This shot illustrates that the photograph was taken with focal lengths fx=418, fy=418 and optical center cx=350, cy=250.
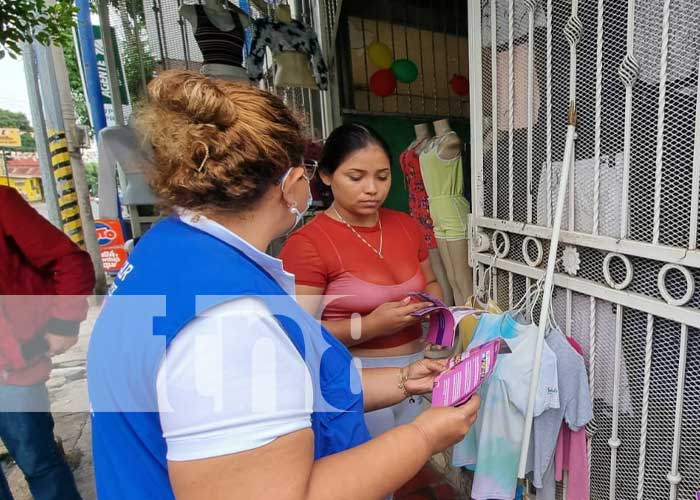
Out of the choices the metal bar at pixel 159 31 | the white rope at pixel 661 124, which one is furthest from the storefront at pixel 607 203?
the metal bar at pixel 159 31

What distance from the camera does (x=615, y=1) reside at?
1.33m

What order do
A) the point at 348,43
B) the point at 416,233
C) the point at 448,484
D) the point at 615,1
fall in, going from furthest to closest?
the point at 348,43 → the point at 448,484 → the point at 416,233 → the point at 615,1

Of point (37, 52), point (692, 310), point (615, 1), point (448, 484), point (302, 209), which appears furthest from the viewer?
point (37, 52)

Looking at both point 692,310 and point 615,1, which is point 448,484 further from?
point 615,1

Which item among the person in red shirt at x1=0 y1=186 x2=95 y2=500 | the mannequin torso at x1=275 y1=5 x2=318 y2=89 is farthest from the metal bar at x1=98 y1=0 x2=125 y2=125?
the person in red shirt at x1=0 y1=186 x2=95 y2=500

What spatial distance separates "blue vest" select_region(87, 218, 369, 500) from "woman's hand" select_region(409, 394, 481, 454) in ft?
0.93

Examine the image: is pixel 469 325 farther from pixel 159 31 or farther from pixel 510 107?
pixel 159 31

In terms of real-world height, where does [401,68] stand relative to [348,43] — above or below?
below

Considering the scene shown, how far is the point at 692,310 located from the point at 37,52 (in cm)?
696

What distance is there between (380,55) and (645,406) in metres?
3.30

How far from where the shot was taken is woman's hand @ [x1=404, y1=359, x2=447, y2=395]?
4.07 feet

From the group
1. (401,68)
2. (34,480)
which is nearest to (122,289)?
(34,480)

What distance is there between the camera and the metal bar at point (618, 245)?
3.85 feet

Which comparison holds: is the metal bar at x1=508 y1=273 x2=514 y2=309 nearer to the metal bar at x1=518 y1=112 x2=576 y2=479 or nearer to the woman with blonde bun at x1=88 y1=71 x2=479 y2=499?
the metal bar at x1=518 y1=112 x2=576 y2=479
